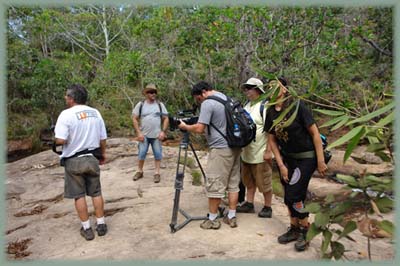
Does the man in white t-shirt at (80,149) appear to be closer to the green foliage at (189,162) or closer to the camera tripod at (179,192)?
the camera tripod at (179,192)

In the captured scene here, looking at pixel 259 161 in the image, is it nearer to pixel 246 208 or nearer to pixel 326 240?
pixel 246 208

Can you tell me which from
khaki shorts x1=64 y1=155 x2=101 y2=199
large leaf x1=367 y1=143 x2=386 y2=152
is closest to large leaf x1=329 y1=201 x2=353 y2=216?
large leaf x1=367 y1=143 x2=386 y2=152

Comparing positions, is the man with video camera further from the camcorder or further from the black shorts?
the black shorts

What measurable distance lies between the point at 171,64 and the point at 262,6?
3116mm

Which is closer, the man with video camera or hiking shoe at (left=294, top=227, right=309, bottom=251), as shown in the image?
hiking shoe at (left=294, top=227, right=309, bottom=251)

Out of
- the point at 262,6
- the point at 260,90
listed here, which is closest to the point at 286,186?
the point at 260,90

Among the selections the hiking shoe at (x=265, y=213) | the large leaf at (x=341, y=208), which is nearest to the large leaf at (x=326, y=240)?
the large leaf at (x=341, y=208)

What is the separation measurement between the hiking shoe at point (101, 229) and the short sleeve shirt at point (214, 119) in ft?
4.55

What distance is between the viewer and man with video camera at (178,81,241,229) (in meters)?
3.47

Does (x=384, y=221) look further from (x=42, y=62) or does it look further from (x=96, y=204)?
(x=42, y=62)

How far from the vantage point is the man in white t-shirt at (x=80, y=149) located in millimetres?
3410

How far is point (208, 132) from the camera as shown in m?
3.57

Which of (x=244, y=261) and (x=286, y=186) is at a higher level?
(x=286, y=186)

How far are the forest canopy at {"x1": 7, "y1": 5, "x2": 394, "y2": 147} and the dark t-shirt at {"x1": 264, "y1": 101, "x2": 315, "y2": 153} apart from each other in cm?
43
